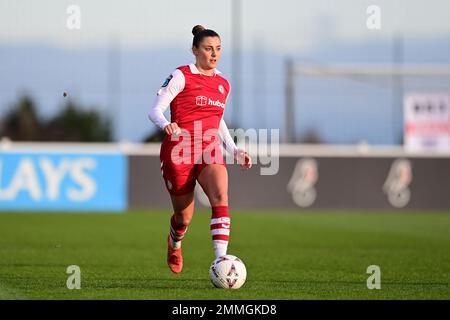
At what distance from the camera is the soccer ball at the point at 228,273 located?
29.2ft

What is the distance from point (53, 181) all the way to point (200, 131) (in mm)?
15765

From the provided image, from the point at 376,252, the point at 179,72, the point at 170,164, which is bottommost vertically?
the point at 376,252

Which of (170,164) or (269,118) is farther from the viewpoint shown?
(269,118)

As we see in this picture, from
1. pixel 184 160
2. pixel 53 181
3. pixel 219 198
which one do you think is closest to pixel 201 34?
pixel 184 160

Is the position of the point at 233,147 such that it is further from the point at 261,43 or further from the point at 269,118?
the point at 261,43

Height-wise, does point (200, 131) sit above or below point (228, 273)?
above

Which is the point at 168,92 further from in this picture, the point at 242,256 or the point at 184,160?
the point at 242,256

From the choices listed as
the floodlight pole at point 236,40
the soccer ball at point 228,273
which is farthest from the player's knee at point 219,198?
the floodlight pole at point 236,40

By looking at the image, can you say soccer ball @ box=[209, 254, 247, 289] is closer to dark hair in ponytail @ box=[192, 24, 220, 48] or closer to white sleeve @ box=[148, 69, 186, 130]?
white sleeve @ box=[148, 69, 186, 130]

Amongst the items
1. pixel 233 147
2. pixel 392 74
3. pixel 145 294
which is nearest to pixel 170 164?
pixel 233 147

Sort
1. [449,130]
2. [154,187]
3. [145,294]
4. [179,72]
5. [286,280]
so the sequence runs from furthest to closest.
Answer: [449,130], [154,187], [286,280], [179,72], [145,294]

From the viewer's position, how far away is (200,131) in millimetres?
9469

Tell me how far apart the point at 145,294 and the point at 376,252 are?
619 cm

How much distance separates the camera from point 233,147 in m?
9.73
